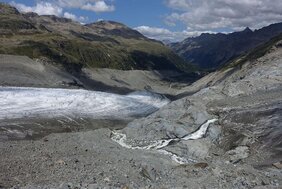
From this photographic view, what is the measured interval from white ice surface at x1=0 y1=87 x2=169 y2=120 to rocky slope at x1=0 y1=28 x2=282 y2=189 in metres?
23.9

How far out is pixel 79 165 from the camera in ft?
134

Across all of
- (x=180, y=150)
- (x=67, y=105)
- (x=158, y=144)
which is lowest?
(x=180, y=150)

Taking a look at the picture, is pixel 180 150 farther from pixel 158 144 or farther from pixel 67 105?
pixel 67 105

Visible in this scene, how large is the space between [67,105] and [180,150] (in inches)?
1978

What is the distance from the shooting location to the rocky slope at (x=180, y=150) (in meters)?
34.7

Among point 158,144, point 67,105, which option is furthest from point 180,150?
point 67,105

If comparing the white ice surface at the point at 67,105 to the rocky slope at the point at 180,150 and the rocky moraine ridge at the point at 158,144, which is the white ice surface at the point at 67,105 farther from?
the rocky slope at the point at 180,150

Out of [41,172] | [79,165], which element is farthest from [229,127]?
[41,172]

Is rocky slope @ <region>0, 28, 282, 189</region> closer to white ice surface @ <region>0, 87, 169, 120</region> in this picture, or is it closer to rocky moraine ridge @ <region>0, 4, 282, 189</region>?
rocky moraine ridge @ <region>0, 4, 282, 189</region>

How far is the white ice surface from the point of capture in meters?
90.6

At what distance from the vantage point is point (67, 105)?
103m

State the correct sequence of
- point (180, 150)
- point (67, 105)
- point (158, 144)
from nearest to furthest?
1. point (180, 150)
2. point (158, 144)
3. point (67, 105)

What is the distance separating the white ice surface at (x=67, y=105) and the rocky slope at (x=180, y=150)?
78.3 feet

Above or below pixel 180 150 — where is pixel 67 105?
above
